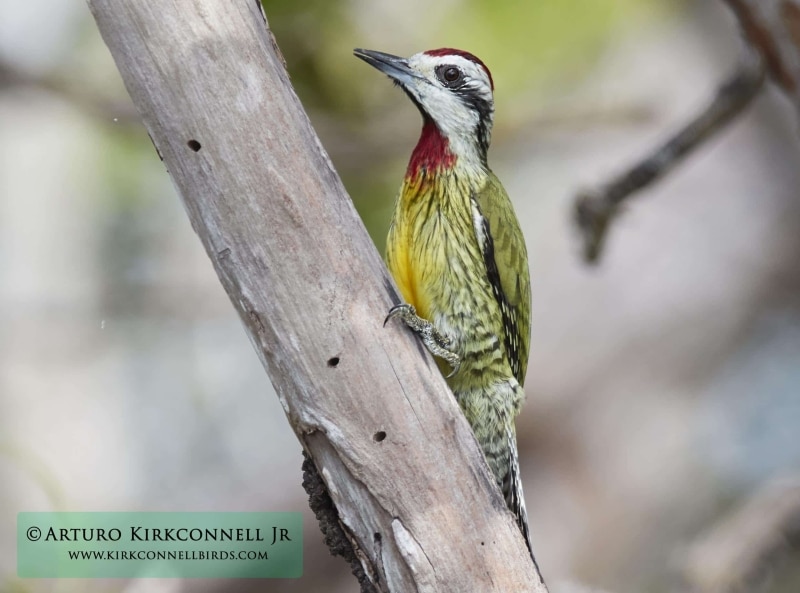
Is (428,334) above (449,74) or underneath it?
underneath

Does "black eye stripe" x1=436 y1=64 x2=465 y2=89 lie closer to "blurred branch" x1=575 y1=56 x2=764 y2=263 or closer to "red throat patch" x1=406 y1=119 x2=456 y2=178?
"red throat patch" x1=406 y1=119 x2=456 y2=178

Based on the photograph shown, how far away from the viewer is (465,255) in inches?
123

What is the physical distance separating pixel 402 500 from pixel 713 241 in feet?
13.7

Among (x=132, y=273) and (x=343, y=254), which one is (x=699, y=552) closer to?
(x=343, y=254)

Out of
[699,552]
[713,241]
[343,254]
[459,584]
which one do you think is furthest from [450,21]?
[459,584]

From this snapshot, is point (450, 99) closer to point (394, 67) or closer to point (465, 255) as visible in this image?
point (394, 67)

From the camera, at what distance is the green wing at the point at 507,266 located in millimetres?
3215

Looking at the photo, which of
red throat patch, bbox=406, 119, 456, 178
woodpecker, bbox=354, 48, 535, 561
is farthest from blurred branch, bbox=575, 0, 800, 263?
red throat patch, bbox=406, 119, 456, 178

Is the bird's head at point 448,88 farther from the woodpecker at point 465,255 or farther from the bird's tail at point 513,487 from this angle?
the bird's tail at point 513,487

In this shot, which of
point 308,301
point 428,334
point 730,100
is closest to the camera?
point 308,301

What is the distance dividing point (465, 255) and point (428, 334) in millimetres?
484

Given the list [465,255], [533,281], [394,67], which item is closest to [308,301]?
[465,255]

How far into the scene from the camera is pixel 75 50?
5.73 metres

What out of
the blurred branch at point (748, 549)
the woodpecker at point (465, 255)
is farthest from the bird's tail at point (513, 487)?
the blurred branch at point (748, 549)
